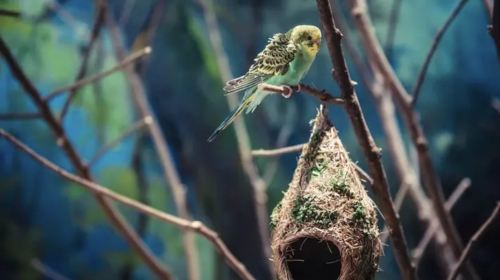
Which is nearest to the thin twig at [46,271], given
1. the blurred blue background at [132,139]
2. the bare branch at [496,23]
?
the blurred blue background at [132,139]

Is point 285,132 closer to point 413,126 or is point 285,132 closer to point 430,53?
point 413,126

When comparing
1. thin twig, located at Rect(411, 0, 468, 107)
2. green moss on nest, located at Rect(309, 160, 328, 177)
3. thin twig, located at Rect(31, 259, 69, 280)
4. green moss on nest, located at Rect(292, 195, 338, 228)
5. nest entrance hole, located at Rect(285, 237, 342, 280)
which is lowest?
thin twig, located at Rect(31, 259, 69, 280)

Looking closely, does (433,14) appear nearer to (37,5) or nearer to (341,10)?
(341,10)

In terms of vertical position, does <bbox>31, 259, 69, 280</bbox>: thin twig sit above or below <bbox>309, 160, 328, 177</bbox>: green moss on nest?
below

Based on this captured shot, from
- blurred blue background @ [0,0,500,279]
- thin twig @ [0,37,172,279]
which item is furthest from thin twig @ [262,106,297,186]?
thin twig @ [0,37,172,279]

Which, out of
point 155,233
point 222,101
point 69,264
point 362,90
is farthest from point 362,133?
point 69,264

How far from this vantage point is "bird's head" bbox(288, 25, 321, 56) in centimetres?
143

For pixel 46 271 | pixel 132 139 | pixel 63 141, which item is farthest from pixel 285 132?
pixel 46 271

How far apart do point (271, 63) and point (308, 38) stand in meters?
0.10

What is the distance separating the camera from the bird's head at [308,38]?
56.2 inches

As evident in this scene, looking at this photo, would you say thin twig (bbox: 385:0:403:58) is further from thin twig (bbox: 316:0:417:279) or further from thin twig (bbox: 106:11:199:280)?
thin twig (bbox: 316:0:417:279)

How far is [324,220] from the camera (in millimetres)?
1302

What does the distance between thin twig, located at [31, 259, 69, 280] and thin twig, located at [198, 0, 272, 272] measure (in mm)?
869

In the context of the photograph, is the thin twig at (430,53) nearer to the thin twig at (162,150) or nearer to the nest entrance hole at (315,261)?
the nest entrance hole at (315,261)
